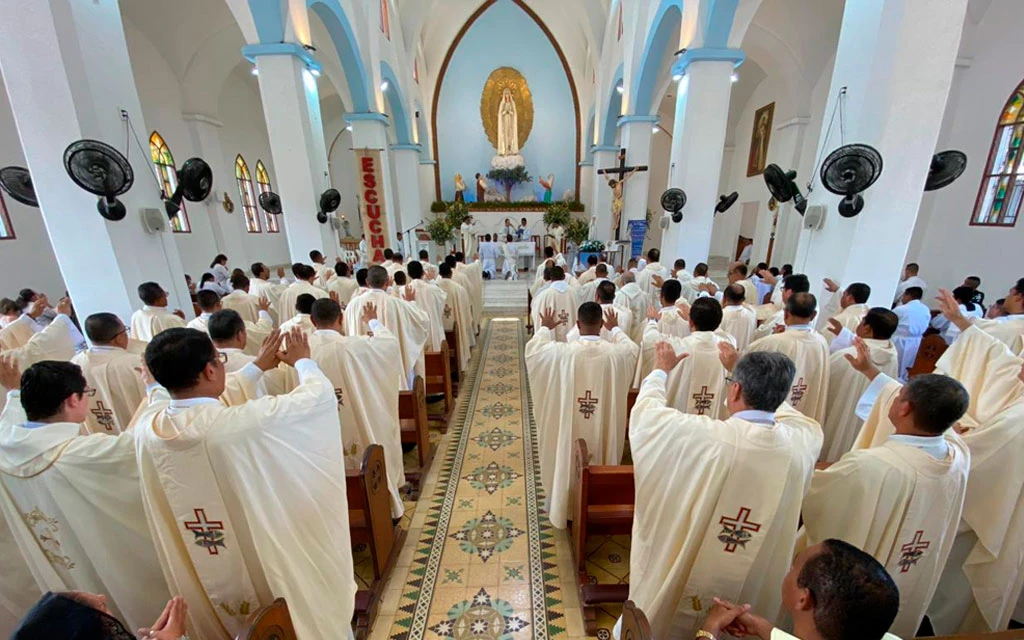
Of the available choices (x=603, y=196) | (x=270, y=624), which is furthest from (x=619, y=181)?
(x=270, y=624)

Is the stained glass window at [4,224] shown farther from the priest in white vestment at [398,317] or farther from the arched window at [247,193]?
the priest in white vestment at [398,317]

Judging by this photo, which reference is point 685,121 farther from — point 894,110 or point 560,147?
point 560,147

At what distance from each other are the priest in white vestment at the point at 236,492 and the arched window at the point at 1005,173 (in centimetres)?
1329

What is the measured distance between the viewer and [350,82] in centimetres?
1076

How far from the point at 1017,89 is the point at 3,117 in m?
21.1

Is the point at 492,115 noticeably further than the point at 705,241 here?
Yes

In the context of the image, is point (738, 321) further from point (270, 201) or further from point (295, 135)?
point (270, 201)

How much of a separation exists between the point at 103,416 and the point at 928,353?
31.1 ft

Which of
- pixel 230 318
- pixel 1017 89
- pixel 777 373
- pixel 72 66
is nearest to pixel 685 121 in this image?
pixel 1017 89

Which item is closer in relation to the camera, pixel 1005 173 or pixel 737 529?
pixel 737 529

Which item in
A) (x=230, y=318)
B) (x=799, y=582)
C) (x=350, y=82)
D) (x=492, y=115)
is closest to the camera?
(x=799, y=582)

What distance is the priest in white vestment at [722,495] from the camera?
71.7 inches

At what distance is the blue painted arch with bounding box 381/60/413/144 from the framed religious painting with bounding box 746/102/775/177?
46.2 ft

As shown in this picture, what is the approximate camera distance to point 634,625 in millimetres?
1633
